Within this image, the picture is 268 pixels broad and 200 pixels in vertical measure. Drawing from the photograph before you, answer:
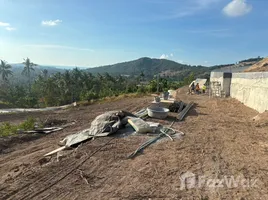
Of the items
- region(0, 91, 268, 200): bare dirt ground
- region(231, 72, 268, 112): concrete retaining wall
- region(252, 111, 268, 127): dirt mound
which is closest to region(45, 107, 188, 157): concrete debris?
region(0, 91, 268, 200): bare dirt ground

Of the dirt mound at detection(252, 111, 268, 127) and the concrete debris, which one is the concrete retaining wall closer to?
the dirt mound at detection(252, 111, 268, 127)

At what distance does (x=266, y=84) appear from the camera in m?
9.91

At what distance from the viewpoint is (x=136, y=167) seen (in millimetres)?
4809

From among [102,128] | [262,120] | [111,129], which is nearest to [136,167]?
[111,129]

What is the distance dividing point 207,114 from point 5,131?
8568 millimetres

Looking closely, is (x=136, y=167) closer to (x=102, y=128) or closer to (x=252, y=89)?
(x=102, y=128)

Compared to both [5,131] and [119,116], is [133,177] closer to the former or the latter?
[119,116]

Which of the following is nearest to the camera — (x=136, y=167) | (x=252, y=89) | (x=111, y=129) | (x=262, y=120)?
(x=136, y=167)

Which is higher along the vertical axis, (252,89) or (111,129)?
(252,89)

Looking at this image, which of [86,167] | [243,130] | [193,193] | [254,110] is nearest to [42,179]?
[86,167]

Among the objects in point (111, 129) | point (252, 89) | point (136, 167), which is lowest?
point (136, 167)

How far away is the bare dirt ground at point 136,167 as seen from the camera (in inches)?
151

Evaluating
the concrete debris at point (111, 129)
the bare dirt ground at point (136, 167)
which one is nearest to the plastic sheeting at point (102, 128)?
the concrete debris at point (111, 129)

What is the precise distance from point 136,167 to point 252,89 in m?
9.45
